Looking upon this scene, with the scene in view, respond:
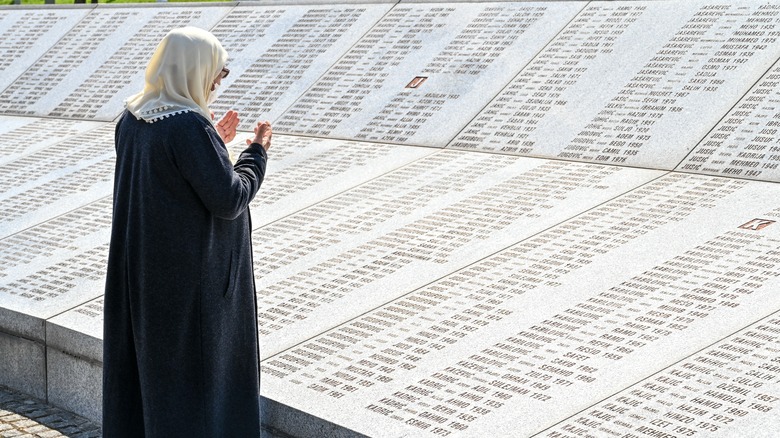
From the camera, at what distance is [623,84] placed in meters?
6.61

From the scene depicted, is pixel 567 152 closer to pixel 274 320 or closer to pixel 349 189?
pixel 349 189

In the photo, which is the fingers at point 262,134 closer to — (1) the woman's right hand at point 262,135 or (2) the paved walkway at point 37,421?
(1) the woman's right hand at point 262,135

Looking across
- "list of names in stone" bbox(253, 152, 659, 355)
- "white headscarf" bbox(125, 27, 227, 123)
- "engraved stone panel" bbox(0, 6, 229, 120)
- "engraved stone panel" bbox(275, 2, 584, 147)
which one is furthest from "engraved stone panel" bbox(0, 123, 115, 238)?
"white headscarf" bbox(125, 27, 227, 123)

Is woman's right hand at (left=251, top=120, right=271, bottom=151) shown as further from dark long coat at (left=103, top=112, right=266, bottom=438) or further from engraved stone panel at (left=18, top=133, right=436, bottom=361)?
engraved stone panel at (left=18, top=133, right=436, bottom=361)

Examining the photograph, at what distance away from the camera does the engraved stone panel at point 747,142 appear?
5.63 m

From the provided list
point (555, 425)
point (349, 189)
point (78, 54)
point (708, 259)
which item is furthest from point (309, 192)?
point (78, 54)

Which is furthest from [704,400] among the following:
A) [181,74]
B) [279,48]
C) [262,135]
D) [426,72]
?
[279,48]

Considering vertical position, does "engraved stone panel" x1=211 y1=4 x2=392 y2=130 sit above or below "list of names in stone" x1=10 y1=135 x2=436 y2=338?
above

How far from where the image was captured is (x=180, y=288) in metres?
3.50

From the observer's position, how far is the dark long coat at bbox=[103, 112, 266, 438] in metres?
3.38

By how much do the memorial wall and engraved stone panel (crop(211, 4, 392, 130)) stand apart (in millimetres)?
Result: 22

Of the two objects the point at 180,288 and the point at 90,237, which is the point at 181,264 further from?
the point at 90,237

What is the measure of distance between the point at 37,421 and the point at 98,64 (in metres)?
4.76

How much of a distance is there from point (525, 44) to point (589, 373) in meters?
3.84
